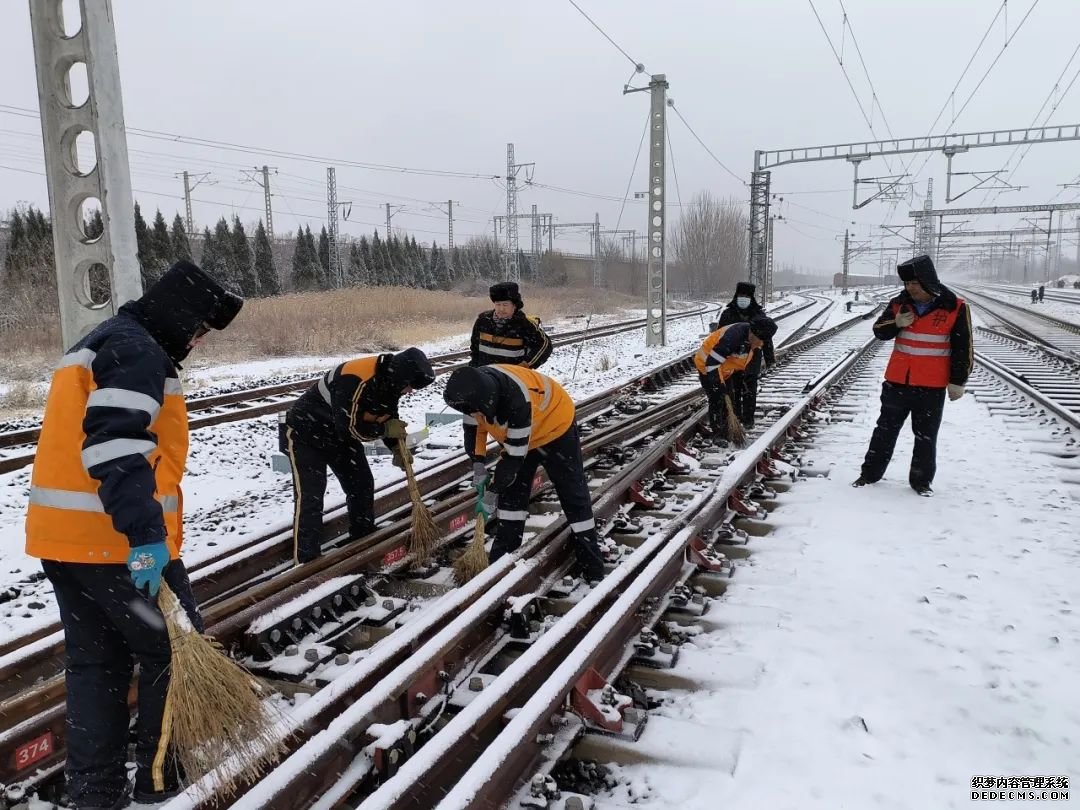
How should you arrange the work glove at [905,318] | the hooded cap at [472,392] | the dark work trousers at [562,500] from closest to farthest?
the hooded cap at [472,392], the dark work trousers at [562,500], the work glove at [905,318]

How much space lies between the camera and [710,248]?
215ft

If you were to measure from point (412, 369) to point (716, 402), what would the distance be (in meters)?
4.66

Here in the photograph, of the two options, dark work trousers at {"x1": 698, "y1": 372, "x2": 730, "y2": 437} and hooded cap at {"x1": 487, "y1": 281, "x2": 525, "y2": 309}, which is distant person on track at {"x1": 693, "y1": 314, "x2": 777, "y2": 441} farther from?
hooded cap at {"x1": 487, "y1": 281, "x2": 525, "y2": 309}

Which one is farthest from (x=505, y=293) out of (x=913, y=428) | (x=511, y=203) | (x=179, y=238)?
(x=179, y=238)

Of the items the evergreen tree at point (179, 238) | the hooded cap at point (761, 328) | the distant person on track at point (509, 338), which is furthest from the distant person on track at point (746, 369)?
the evergreen tree at point (179, 238)

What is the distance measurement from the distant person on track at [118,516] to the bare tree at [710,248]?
211 ft

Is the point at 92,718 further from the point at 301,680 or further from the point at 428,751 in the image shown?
the point at 428,751

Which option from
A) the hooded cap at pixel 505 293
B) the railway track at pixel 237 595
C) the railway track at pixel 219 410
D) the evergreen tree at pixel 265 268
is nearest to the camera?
the railway track at pixel 237 595


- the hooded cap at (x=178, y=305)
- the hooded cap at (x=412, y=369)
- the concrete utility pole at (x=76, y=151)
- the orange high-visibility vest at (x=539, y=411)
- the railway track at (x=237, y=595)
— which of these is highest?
the concrete utility pole at (x=76, y=151)

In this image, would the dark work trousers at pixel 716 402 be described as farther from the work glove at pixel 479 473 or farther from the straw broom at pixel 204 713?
the straw broom at pixel 204 713

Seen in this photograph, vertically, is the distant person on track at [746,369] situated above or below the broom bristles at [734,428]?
above

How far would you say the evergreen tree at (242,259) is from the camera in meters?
46.3

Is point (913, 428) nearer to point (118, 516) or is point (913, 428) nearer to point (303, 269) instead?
point (118, 516)

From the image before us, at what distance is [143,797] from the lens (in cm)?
264
